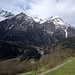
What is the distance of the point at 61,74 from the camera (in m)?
113

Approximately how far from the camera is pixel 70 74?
108625mm

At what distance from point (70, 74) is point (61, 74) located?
5.93 m
